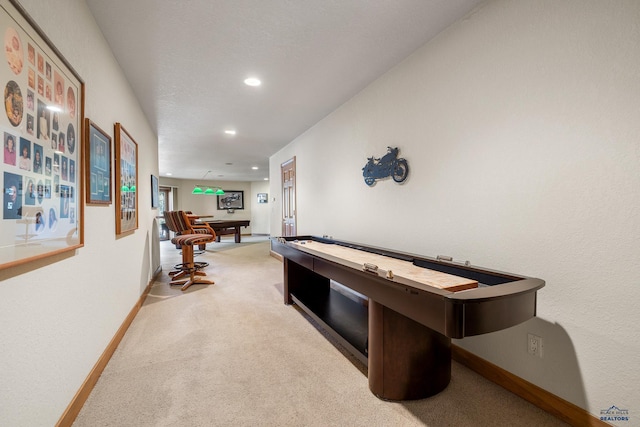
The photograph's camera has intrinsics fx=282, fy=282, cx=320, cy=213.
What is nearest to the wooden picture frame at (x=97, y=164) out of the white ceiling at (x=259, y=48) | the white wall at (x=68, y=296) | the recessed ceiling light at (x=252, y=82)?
the white wall at (x=68, y=296)

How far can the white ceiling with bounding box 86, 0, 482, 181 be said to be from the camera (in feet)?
6.32

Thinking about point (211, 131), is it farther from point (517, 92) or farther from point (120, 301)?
point (517, 92)

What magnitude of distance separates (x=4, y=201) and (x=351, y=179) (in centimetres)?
299

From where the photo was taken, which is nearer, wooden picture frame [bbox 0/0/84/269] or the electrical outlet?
wooden picture frame [bbox 0/0/84/269]

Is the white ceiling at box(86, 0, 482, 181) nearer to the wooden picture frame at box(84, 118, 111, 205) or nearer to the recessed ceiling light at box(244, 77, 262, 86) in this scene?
the recessed ceiling light at box(244, 77, 262, 86)

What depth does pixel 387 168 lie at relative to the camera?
2.81 metres

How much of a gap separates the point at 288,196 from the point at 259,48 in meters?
3.72

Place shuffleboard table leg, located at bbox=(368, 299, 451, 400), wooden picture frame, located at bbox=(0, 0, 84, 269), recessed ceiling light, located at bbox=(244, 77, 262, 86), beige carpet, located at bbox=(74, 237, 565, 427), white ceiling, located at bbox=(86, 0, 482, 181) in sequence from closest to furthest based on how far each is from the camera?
1. wooden picture frame, located at bbox=(0, 0, 84, 269)
2. beige carpet, located at bbox=(74, 237, 565, 427)
3. shuffleboard table leg, located at bbox=(368, 299, 451, 400)
4. white ceiling, located at bbox=(86, 0, 482, 181)
5. recessed ceiling light, located at bbox=(244, 77, 262, 86)

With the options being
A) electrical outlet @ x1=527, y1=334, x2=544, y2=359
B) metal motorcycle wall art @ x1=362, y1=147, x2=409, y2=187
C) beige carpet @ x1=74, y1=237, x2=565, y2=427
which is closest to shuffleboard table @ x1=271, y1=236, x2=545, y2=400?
beige carpet @ x1=74, y1=237, x2=565, y2=427

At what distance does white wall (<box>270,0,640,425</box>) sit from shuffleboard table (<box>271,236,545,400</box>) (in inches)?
12.8

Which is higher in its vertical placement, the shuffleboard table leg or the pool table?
the pool table

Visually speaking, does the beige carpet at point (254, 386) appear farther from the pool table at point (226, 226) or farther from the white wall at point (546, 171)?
the pool table at point (226, 226)

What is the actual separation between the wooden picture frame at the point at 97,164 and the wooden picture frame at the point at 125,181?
0.27 m

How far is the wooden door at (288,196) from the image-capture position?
5.58 m
